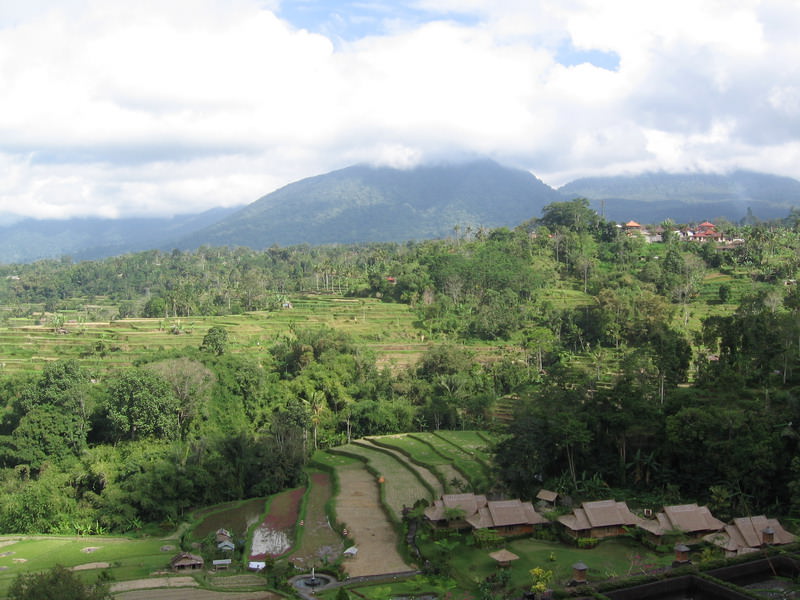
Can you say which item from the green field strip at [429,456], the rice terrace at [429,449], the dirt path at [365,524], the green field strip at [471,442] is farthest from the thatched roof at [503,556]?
the green field strip at [471,442]

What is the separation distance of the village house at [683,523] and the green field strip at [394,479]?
27.7ft

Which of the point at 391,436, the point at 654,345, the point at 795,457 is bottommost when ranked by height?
the point at 391,436

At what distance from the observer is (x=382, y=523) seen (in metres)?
23.4

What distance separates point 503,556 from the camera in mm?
18094

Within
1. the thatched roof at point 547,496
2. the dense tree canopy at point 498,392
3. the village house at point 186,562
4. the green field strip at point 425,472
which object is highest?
the dense tree canopy at point 498,392

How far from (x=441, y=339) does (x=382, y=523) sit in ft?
79.3

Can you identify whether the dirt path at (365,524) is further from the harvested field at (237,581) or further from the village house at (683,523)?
the village house at (683,523)

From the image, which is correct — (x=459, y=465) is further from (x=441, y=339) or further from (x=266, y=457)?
(x=441, y=339)

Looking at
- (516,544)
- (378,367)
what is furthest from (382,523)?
(378,367)

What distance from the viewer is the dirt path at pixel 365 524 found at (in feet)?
64.1

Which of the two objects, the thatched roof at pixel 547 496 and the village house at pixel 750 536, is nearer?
the village house at pixel 750 536

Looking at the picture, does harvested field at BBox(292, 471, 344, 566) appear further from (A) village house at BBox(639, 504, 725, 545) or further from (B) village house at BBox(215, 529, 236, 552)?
(A) village house at BBox(639, 504, 725, 545)

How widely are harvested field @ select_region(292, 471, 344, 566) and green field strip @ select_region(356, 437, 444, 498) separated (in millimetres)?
3707

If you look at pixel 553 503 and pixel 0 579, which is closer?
pixel 0 579
